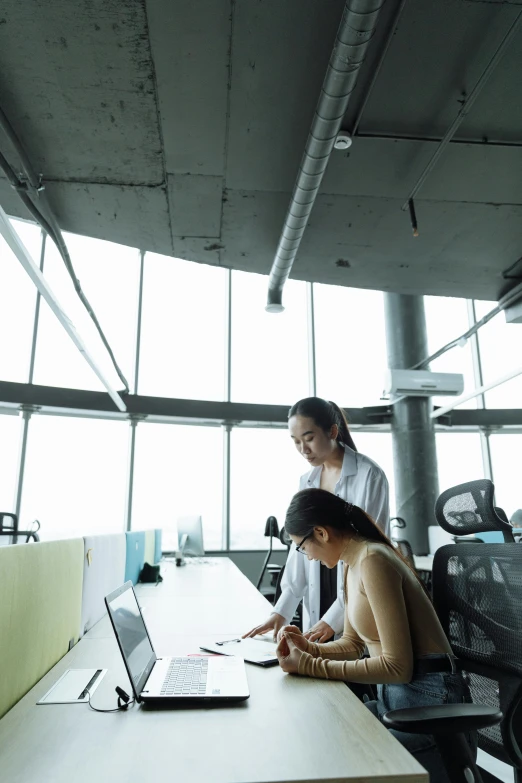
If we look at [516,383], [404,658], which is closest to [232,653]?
[404,658]

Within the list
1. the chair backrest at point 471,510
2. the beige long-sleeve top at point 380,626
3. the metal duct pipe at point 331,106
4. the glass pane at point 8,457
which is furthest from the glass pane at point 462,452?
the beige long-sleeve top at point 380,626

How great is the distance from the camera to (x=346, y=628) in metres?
1.69

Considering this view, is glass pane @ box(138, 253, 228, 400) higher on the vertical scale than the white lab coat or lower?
higher

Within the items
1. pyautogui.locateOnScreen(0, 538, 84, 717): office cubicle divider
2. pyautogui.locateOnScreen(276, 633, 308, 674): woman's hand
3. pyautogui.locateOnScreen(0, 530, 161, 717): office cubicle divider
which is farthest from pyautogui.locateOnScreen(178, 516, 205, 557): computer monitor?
pyautogui.locateOnScreen(276, 633, 308, 674): woman's hand

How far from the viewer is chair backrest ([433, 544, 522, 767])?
1453 millimetres

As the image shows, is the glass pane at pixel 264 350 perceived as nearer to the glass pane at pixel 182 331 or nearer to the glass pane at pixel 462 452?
the glass pane at pixel 182 331

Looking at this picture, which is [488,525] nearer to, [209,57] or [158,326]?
[209,57]

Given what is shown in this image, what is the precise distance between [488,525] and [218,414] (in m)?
5.62

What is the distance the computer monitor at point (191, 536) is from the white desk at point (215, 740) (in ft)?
12.4

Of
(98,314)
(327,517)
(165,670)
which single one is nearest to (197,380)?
(98,314)

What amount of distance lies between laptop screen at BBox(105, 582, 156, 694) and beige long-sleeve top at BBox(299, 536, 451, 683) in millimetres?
417

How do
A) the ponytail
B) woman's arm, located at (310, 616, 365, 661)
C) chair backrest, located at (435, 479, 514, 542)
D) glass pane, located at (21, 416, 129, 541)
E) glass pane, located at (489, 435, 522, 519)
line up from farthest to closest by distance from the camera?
glass pane, located at (489, 435, 522, 519), glass pane, located at (21, 416, 129, 541), the ponytail, chair backrest, located at (435, 479, 514, 542), woman's arm, located at (310, 616, 365, 661)

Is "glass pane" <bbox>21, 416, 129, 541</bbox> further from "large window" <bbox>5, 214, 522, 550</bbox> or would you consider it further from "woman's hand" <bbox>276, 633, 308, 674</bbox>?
"woman's hand" <bbox>276, 633, 308, 674</bbox>

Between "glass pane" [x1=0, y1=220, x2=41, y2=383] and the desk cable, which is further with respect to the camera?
"glass pane" [x1=0, y1=220, x2=41, y2=383]
